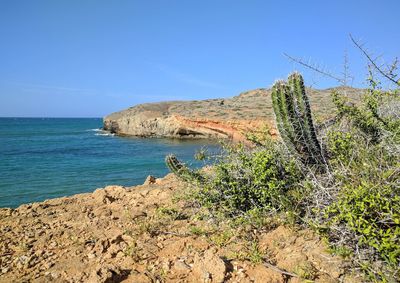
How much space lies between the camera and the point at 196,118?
31969mm

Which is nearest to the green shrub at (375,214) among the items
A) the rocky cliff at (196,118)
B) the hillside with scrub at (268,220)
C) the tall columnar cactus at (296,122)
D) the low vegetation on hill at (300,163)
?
the hillside with scrub at (268,220)

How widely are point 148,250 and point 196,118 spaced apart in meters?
28.2

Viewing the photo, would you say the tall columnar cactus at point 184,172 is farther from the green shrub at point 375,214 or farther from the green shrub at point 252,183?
the green shrub at point 375,214

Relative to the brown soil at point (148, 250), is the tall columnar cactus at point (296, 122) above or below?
above

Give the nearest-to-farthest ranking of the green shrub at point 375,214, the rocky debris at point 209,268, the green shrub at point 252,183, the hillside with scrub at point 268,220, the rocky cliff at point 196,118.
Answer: the green shrub at point 375,214, the hillside with scrub at point 268,220, the rocky debris at point 209,268, the green shrub at point 252,183, the rocky cliff at point 196,118

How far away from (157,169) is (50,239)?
36.4ft

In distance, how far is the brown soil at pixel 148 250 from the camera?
3316 mm

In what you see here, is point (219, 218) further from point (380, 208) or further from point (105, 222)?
point (380, 208)

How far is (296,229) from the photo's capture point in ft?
12.9

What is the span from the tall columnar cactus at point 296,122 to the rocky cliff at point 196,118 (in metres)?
17.5

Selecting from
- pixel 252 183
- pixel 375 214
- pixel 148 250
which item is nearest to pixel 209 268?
pixel 148 250

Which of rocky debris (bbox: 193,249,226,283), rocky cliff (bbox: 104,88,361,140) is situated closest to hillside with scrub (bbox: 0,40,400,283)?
rocky debris (bbox: 193,249,226,283)

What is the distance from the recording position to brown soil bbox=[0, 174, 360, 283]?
332cm

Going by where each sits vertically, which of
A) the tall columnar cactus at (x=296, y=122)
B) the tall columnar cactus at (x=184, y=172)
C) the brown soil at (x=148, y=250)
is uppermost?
the tall columnar cactus at (x=296, y=122)
